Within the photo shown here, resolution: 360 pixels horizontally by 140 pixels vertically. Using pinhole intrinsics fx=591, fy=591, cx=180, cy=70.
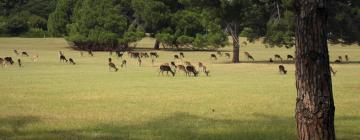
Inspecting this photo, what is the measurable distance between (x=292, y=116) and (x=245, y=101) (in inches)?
163

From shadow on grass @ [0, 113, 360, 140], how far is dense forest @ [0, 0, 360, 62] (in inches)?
1157

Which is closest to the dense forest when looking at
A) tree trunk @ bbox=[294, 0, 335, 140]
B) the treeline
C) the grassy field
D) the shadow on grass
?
the treeline

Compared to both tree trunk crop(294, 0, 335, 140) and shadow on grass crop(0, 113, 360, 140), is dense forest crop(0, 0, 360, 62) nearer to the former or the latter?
shadow on grass crop(0, 113, 360, 140)

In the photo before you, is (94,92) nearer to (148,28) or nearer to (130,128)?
(130,128)

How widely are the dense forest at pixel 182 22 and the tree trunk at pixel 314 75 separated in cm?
3517

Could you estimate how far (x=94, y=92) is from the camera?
2305 centimetres

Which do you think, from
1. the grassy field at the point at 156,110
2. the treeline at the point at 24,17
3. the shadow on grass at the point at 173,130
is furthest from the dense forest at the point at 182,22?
the shadow on grass at the point at 173,130

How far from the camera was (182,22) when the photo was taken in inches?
2889

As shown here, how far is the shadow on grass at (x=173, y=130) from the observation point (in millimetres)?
11672

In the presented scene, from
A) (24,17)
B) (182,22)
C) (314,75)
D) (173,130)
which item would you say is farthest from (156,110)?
(24,17)

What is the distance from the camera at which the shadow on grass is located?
460 inches

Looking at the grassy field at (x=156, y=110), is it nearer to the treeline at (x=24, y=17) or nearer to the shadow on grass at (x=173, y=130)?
the shadow on grass at (x=173, y=130)

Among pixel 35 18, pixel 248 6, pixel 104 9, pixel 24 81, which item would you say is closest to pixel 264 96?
pixel 24 81

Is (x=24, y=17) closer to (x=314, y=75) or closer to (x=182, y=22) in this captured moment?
(x=182, y=22)
